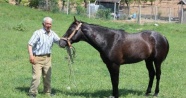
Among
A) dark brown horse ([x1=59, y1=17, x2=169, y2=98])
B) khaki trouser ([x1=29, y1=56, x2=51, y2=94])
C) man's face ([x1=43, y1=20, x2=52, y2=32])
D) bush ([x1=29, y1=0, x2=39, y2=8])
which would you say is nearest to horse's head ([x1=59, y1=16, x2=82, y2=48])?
dark brown horse ([x1=59, y1=17, x2=169, y2=98])

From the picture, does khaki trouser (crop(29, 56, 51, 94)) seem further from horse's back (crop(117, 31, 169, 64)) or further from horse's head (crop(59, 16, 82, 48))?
horse's back (crop(117, 31, 169, 64))

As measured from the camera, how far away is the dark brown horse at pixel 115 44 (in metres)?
8.61

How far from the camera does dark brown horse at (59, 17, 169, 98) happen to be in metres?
8.61

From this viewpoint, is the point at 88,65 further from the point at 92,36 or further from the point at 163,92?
the point at 92,36

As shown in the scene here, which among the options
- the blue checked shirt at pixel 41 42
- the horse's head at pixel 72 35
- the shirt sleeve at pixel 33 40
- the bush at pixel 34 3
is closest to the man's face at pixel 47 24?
the blue checked shirt at pixel 41 42

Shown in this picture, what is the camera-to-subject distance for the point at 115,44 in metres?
8.76

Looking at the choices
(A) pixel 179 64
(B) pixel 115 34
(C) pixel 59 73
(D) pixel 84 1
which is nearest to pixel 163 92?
(B) pixel 115 34

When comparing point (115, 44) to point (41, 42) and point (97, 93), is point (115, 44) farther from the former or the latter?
point (41, 42)

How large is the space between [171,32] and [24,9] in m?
13.3

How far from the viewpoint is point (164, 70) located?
13641mm

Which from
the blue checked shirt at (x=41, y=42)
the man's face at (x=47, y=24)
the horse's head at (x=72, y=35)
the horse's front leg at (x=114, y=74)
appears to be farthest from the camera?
the horse's front leg at (x=114, y=74)

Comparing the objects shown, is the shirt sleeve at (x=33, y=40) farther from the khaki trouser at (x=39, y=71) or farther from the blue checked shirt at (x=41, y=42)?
the khaki trouser at (x=39, y=71)

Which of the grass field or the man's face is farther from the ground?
the man's face

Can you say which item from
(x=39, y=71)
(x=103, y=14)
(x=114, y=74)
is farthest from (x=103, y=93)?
(x=103, y=14)
